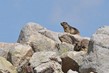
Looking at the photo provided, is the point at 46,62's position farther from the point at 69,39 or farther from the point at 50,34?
the point at 69,39

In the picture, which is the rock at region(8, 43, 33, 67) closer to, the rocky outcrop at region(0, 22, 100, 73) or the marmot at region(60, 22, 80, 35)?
the rocky outcrop at region(0, 22, 100, 73)

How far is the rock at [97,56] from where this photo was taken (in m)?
30.2

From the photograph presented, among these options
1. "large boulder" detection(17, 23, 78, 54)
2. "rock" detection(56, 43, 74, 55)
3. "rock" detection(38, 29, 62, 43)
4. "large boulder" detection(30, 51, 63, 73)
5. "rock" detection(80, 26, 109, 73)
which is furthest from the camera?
"rock" detection(38, 29, 62, 43)

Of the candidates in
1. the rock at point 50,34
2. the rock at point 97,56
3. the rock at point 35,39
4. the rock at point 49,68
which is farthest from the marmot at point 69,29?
the rock at point 97,56

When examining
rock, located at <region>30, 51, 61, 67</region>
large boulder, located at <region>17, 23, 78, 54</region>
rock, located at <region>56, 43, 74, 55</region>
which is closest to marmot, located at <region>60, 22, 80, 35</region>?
large boulder, located at <region>17, 23, 78, 54</region>

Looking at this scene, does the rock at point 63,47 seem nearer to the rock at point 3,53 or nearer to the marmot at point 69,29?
the rock at point 3,53

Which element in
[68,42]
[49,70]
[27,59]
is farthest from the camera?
[68,42]

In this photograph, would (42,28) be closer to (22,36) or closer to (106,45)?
(22,36)

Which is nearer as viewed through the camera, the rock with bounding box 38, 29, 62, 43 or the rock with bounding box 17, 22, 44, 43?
the rock with bounding box 17, 22, 44, 43

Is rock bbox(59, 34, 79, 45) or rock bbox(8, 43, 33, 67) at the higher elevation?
rock bbox(59, 34, 79, 45)

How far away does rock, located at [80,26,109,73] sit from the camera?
99.2 feet

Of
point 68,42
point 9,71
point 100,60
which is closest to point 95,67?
point 100,60

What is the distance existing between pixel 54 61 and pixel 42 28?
522 inches

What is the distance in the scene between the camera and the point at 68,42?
45219mm
